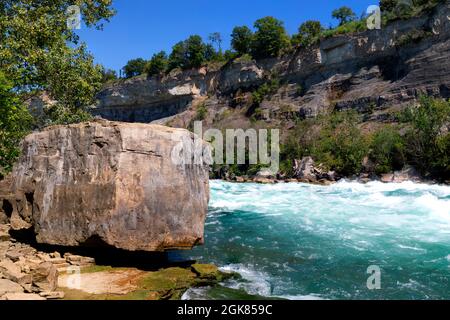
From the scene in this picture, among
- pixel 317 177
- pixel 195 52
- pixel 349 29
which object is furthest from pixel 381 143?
pixel 195 52

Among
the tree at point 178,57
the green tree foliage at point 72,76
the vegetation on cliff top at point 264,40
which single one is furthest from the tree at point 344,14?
the green tree foliage at point 72,76

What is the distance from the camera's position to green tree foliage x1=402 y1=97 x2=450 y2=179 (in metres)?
24.2

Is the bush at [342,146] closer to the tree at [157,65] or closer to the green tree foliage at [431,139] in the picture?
the green tree foliage at [431,139]

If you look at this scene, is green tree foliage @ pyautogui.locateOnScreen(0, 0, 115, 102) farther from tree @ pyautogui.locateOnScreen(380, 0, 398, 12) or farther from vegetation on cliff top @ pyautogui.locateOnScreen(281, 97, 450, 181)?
tree @ pyautogui.locateOnScreen(380, 0, 398, 12)

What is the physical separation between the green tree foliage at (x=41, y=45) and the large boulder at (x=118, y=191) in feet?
13.7

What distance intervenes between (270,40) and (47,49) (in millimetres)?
40463

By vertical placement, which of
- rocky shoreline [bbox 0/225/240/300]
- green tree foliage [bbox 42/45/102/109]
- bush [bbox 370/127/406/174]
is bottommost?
rocky shoreline [bbox 0/225/240/300]

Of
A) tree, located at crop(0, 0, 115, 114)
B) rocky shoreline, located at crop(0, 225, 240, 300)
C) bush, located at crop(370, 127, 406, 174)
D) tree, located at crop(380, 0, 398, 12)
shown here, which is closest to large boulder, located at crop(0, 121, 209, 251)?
rocky shoreline, located at crop(0, 225, 240, 300)

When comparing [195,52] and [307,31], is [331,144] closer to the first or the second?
[307,31]

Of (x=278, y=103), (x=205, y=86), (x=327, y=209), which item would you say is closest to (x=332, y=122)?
(x=278, y=103)

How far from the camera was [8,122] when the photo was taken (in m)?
9.09

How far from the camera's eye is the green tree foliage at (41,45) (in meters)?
10.8

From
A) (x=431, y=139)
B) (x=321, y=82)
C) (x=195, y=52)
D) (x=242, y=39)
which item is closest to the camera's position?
(x=431, y=139)

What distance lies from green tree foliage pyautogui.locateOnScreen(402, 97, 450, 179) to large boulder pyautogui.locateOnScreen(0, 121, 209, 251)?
21176mm
